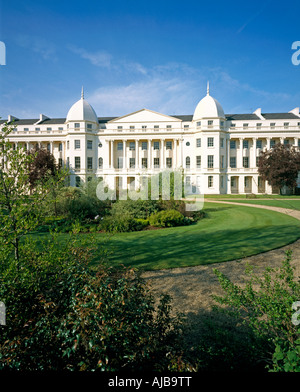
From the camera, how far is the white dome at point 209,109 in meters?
43.5

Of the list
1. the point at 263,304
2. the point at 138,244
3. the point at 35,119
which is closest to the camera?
the point at 263,304

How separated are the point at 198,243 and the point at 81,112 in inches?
1796

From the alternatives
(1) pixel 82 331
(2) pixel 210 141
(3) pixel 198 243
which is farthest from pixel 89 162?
(1) pixel 82 331

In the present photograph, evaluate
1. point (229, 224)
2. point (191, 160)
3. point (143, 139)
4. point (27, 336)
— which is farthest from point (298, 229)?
point (143, 139)

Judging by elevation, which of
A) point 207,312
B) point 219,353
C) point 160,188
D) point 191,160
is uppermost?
point 191,160

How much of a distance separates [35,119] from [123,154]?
2623cm

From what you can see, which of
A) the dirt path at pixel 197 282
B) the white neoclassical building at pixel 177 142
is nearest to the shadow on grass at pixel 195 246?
the dirt path at pixel 197 282

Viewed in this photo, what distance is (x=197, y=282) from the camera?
18.7 feet

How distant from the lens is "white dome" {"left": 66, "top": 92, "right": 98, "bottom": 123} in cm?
4619

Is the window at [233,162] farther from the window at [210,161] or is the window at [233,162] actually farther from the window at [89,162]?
the window at [89,162]

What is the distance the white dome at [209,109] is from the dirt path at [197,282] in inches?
1625

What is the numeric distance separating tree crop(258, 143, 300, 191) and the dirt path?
34.6 metres

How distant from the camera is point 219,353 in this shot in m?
2.67

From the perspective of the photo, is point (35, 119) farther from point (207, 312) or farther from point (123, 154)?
point (207, 312)
